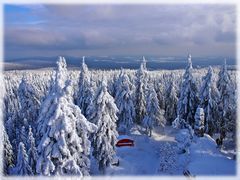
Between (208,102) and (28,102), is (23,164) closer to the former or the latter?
(28,102)

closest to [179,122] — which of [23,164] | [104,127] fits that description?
[104,127]

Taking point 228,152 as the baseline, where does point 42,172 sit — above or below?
above

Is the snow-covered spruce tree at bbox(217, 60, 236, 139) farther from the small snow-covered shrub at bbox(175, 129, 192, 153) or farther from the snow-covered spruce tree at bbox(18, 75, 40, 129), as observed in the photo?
the snow-covered spruce tree at bbox(18, 75, 40, 129)

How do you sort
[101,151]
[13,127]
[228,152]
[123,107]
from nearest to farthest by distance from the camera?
[101,151] < [228,152] < [13,127] < [123,107]

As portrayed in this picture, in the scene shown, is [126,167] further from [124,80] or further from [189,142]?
[124,80]

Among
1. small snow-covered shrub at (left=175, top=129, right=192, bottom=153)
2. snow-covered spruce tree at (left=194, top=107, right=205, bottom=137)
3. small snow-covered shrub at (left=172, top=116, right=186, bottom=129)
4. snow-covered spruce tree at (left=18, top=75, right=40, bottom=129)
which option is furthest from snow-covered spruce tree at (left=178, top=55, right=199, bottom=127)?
snow-covered spruce tree at (left=18, top=75, right=40, bottom=129)

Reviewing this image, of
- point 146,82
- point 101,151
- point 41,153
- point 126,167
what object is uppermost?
point 146,82

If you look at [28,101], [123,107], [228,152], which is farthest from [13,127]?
[228,152]
